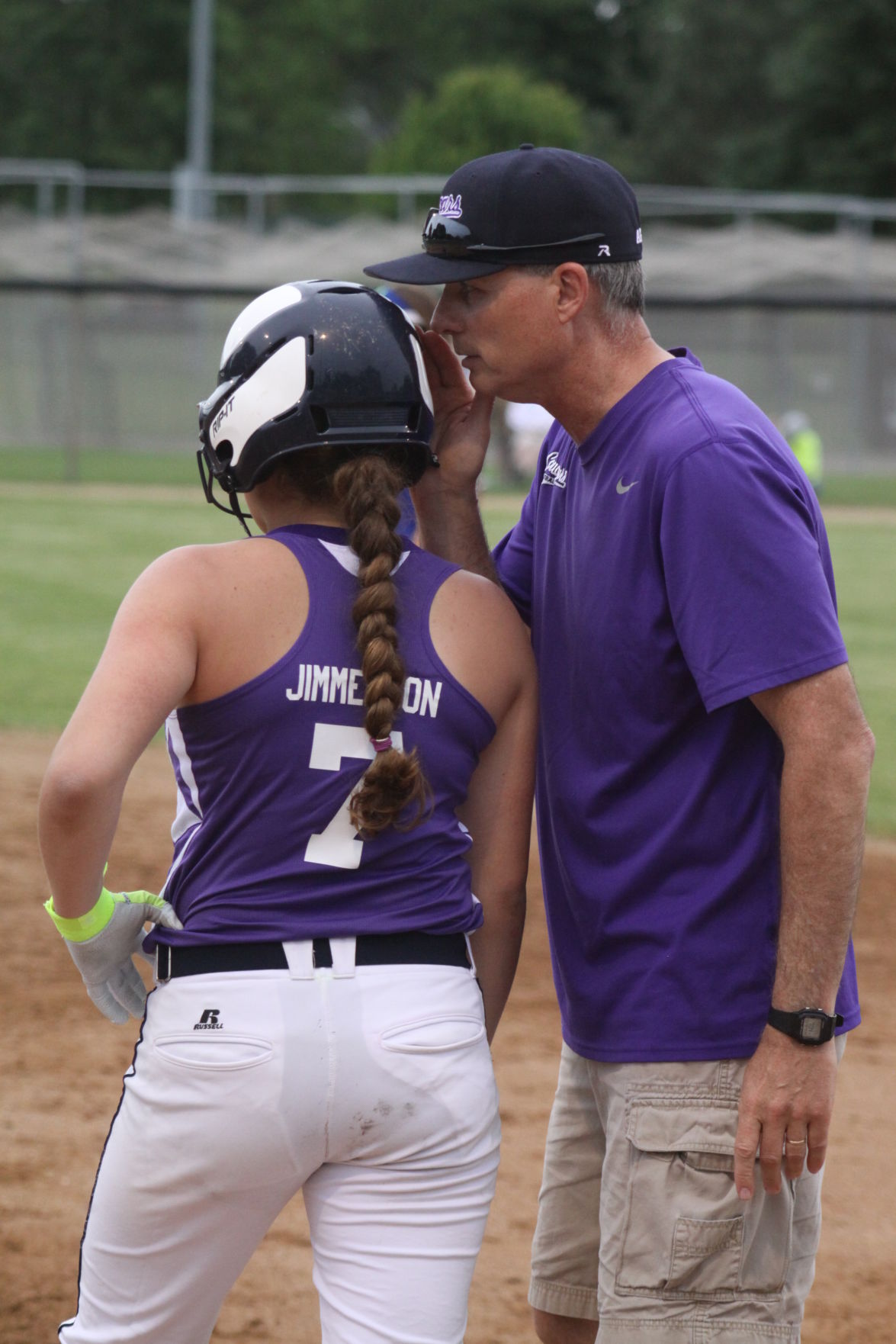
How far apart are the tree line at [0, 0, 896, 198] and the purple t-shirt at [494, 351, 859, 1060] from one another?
29.9 m

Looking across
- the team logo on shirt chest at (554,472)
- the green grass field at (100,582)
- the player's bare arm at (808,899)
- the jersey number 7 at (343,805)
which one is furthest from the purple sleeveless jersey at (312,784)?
the green grass field at (100,582)

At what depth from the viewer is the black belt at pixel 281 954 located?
1945mm

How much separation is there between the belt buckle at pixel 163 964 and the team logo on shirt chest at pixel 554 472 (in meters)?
1.02

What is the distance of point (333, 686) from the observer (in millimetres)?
1961

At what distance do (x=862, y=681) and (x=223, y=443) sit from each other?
940 centimetres

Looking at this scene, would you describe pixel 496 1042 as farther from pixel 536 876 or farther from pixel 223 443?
pixel 223 443

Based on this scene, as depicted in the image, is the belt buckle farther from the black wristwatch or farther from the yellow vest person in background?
the yellow vest person in background

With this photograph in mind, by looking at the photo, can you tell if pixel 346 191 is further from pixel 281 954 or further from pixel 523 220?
pixel 281 954

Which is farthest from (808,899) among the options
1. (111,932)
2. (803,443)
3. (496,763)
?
(803,443)

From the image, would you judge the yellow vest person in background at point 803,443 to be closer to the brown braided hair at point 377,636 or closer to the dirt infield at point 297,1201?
the dirt infield at point 297,1201

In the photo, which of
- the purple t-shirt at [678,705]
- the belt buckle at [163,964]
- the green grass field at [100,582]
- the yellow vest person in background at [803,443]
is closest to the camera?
the belt buckle at [163,964]

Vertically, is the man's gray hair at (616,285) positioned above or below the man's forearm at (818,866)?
above

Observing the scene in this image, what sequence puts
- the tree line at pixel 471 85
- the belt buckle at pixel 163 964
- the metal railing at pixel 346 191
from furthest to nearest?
the tree line at pixel 471 85
the metal railing at pixel 346 191
the belt buckle at pixel 163 964

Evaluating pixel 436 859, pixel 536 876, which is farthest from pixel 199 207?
pixel 436 859
